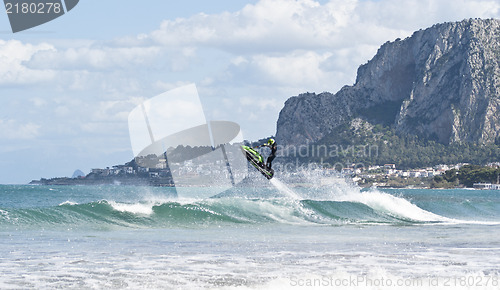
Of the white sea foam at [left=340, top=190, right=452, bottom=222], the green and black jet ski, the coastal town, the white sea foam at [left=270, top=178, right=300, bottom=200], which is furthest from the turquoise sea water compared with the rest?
the coastal town

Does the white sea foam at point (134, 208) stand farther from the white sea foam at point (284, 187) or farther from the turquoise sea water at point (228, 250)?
the white sea foam at point (284, 187)

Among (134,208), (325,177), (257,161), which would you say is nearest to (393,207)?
(134,208)

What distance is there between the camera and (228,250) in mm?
21875

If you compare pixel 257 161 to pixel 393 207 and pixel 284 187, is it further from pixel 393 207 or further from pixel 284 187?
pixel 393 207

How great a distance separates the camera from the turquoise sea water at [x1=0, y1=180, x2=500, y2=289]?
642 inches

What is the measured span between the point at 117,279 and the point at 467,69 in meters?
185

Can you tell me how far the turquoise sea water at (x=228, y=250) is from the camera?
53.5 feet

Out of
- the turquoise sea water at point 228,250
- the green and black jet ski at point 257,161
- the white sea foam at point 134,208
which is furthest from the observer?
the white sea foam at point 134,208

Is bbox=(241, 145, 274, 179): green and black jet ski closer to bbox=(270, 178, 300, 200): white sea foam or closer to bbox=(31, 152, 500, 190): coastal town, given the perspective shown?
bbox=(270, 178, 300, 200): white sea foam

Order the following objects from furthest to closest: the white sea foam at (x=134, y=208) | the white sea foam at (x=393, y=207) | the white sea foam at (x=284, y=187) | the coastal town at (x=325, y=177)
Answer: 1. the coastal town at (x=325, y=177)
2. the white sea foam at (x=393, y=207)
3. the white sea foam at (x=284, y=187)
4. the white sea foam at (x=134, y=208)

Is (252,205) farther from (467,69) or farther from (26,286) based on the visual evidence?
(467,69)

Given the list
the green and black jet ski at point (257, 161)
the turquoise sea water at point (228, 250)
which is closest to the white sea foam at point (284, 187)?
the turquoise sea water at point (228, 250)

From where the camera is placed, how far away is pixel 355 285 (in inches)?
614

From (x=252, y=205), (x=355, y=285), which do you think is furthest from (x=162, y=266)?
(x=252, y=205)
